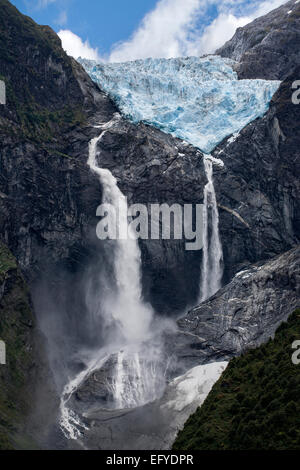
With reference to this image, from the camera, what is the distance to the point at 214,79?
8225 centimetres

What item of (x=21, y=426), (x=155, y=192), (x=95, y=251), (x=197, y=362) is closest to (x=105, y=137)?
(x=155, y=192)

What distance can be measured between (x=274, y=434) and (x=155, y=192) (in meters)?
39.6

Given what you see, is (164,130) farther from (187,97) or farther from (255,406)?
(255,406)

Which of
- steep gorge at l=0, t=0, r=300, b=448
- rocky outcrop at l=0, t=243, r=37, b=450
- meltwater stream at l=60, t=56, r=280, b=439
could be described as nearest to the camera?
rocky outcrop at l=0, t=243, r=37, b=450

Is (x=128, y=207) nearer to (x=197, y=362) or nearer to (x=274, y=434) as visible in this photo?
(x=197, y=362)

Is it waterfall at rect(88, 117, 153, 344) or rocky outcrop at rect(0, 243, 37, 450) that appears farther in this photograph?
waterfall at rect(88, 117, 153, 344)

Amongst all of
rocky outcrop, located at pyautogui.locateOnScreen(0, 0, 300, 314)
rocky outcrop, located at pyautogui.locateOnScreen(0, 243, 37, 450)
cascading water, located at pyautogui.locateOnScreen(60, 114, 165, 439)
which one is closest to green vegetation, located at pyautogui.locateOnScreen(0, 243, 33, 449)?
rocky outcrop, located at pyautogui.locateOnScreen(0, 243, 37, 450)

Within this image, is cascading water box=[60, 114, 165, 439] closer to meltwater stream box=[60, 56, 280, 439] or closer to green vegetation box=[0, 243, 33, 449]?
meltwater stream box=[60, 56, 280, 439]

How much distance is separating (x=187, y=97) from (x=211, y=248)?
81.3ft

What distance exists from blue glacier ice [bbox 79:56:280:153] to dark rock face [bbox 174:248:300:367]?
21.4 meters

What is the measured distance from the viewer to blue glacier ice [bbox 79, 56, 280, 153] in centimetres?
7450

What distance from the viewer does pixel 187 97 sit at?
264 feet

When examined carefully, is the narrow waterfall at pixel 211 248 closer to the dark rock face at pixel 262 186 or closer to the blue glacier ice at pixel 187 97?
the dark rock face at pixel 262 186

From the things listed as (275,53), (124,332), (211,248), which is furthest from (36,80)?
(275,53)
